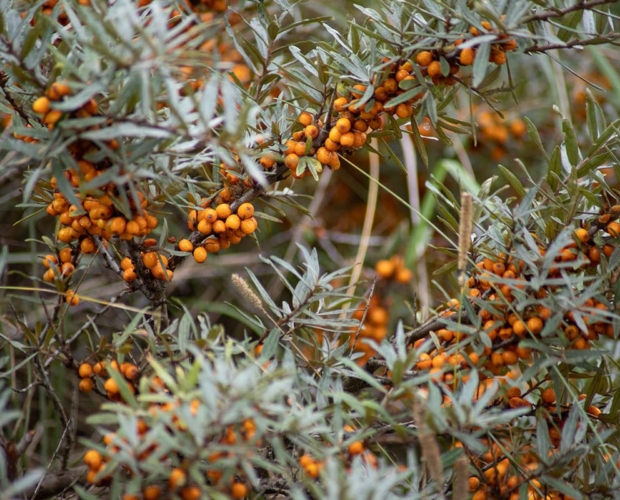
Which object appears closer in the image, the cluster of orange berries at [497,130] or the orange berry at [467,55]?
the orange berry at [467,55]

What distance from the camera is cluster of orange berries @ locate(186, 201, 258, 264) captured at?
90cm

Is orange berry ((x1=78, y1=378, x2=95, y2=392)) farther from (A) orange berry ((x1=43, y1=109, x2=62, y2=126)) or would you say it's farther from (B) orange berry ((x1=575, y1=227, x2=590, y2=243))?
(B) orange berry ((x1=575, y1=227, x2=590, y2=243))

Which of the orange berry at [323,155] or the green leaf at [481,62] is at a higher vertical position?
the green leaf at [481,62]

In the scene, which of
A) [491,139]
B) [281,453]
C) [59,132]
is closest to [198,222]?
[59,132]

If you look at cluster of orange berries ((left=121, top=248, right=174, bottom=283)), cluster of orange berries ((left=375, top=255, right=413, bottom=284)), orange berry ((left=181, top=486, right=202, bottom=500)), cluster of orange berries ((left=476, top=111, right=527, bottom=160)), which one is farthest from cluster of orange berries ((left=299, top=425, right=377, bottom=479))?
cluster of orange berries ((left=476, top=111, right=527, bottom=160))

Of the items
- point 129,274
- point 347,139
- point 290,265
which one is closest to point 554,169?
point 347,139

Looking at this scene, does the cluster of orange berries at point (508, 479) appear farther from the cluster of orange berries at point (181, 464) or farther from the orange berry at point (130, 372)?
the orange berry at point (130, 372)

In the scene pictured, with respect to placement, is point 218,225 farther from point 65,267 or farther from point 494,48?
point 494,48

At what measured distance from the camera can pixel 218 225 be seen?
0.91 m

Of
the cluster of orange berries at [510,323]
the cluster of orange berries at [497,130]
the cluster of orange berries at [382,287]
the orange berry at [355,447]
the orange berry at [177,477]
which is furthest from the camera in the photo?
the cluster of orange berries at [497,130]

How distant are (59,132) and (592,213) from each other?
71 centimetres

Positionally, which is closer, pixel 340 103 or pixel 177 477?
pixel 177 477

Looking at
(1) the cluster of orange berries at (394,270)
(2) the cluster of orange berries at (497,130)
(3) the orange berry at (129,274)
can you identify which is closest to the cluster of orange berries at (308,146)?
(3) the orange berry at (129,274)

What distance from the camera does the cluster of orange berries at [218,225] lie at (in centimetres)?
90
